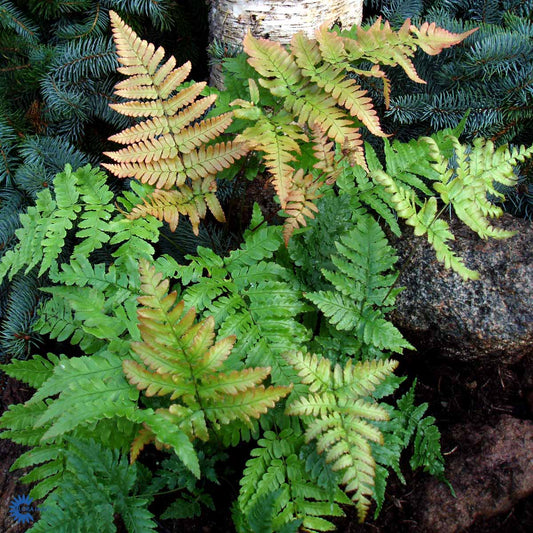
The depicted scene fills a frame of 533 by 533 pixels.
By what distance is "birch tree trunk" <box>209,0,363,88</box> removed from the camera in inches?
112

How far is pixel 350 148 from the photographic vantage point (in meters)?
2.26

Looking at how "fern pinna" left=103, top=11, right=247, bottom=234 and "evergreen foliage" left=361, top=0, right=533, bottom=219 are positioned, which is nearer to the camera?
"fern pinna" left=103, top=11, right=247, bottom=234

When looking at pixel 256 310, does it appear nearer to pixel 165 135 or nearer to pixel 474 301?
pixel 165 135

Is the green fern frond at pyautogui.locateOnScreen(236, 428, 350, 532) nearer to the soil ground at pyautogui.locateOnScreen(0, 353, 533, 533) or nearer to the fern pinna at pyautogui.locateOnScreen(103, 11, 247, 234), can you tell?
the soil ground at pyautogui.locateOnScreen(0, 353, 533, 533)

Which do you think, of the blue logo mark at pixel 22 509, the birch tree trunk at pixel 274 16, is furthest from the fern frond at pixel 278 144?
the blue logo mark at pixel 22 509

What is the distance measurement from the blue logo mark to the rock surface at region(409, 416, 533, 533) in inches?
74.0

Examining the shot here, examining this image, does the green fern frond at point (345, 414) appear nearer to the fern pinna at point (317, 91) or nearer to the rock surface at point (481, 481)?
the rock surface at point (481, 481)

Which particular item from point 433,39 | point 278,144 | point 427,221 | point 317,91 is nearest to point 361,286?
point 427,221

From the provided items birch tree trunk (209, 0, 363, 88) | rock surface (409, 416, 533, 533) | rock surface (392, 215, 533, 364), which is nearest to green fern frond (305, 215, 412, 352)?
rock surface (392, 215, 533, 364)

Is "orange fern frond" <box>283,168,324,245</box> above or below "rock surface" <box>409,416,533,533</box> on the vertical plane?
above

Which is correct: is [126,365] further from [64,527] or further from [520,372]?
[520,372]

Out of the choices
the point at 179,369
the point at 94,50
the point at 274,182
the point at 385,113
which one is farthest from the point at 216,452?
the point at 94,50

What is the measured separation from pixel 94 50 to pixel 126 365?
2.16m

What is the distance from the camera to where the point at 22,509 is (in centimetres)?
241
